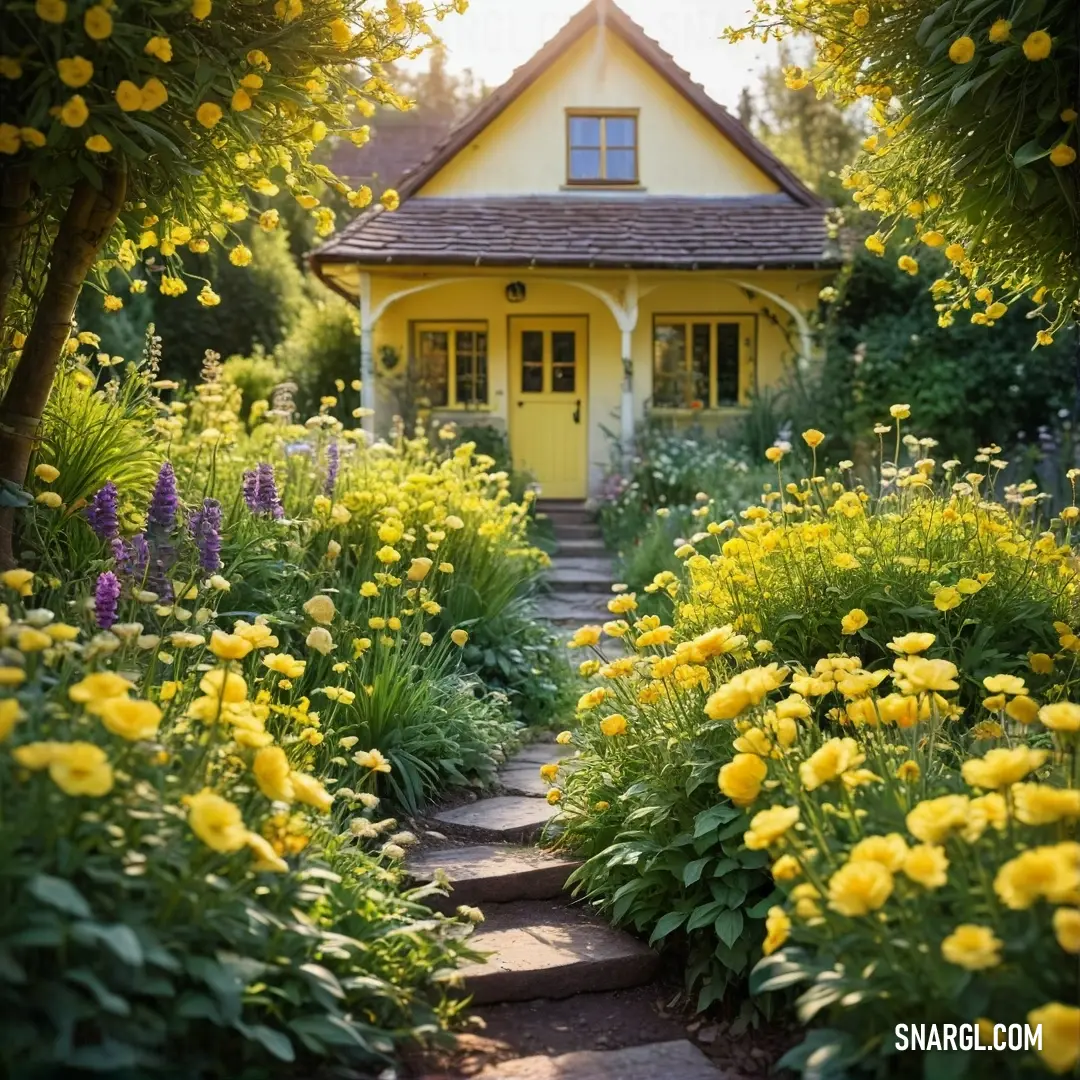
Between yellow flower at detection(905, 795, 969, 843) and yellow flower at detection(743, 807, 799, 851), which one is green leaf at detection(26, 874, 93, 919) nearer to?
yellow flower at detection(743, 807, 799, 851)

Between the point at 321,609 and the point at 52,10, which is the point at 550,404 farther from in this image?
the point at 52,10

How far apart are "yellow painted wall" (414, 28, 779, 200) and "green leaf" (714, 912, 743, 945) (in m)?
12.1

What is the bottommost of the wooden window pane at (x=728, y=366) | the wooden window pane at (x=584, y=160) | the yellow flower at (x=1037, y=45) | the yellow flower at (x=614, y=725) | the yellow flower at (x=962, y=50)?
the yellow flower at (x=614, y=725)

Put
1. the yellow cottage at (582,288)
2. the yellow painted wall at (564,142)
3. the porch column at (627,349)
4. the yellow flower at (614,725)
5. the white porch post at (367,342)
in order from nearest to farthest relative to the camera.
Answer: the yellow flower at (614,725) → the porch column at (627,349) → the white porch post at (367,342) → the yellow cottage at (582,288) → the yellow painted wall at (564,142)

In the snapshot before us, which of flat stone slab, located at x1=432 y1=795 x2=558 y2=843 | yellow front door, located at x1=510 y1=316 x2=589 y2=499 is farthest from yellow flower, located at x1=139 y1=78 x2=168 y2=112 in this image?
yellow front door, located at x1=510 y1=316 x2=589 y2=499

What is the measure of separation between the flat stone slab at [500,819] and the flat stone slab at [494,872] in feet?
0.57

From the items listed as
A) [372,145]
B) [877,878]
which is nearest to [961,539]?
[877,878]

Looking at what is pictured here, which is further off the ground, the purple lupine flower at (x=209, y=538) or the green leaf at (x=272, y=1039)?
the purple lupine flower at (x=209, y=538)

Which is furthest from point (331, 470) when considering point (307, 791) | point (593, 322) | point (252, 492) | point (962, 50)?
point (593, 322)

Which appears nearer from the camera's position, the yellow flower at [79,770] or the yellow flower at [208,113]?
the yellow flower at [79,770]

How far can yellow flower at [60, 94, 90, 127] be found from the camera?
102 inches

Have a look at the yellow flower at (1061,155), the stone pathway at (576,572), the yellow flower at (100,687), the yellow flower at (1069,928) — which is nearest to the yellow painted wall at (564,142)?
the stone pathway at (576,572)

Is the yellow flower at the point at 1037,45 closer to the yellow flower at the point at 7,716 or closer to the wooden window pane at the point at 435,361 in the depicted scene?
the yellow flower at the point at 7,716

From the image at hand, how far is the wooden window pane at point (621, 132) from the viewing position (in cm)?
1380
